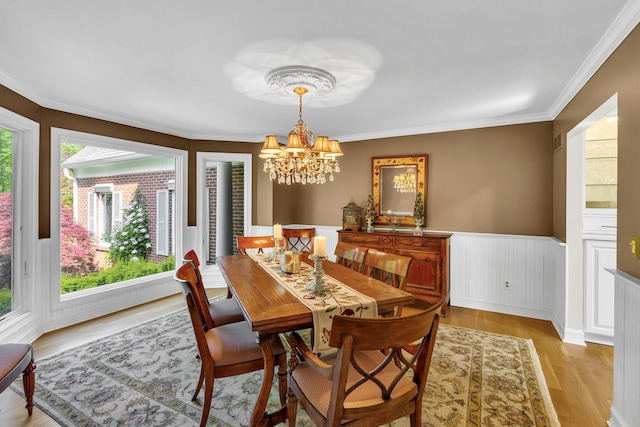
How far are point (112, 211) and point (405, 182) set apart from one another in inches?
151

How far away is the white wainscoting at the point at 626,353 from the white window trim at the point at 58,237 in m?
4.67

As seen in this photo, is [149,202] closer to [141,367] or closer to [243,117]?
[243,117]

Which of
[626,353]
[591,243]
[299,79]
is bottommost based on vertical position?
[626,353]

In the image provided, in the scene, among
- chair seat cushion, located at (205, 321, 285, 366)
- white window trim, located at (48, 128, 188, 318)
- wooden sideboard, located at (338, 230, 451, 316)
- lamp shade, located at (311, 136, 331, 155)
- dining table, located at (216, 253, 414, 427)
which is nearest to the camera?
dining table, located at (216, 253, 414, 427)

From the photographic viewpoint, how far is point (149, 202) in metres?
4.52

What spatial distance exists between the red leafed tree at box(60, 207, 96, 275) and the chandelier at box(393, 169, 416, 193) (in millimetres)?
3930

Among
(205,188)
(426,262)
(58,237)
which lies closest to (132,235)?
(58,237)

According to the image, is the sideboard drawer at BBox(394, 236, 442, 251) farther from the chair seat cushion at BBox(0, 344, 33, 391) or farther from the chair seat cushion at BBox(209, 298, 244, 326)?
the chair seat cushion at BBox(0, 344, 33, 391)

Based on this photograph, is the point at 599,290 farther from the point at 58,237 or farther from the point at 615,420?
the point at 58,237

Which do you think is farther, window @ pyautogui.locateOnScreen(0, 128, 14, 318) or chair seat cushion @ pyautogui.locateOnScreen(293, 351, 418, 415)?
window @ pyautogui.locateOnScreen(0, 128, 14, 318)

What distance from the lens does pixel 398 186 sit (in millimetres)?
4602

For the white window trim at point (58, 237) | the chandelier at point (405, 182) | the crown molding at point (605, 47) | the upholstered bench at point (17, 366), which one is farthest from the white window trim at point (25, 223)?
the crown molding at point (605, 47)

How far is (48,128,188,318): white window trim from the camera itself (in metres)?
3.40

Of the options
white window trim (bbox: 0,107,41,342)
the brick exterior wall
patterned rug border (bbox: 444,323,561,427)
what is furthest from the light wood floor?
the brick exterior wall
